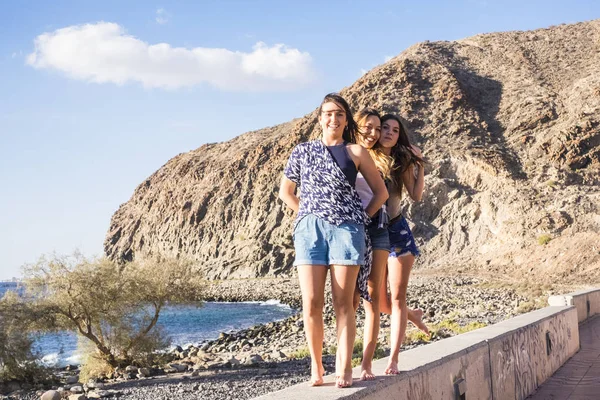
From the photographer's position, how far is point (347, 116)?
4.57m

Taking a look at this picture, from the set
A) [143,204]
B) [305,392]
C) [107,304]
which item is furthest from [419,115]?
[305,392]

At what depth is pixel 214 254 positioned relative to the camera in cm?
7850

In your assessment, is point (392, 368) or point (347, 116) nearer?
point (392, 368)

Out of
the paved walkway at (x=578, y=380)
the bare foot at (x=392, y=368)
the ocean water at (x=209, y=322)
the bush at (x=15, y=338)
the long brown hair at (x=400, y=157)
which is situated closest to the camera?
the bare foot at (x=392, y=368)

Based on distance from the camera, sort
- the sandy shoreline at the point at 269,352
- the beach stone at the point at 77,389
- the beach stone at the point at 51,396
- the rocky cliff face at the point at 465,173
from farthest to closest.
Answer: the rocky cliff face at the point at 465,173
the beach stone at the point at 77,389
the beach stone at the point at 51,396
the sandy shoreline at the point at 269,352

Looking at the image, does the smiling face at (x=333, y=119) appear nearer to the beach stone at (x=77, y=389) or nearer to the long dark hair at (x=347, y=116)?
the long dark hair at (x=347, y=116)

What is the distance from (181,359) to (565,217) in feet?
120

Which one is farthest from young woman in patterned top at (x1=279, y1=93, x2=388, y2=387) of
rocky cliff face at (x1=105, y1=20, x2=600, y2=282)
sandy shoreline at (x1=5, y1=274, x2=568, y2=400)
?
rocky cliff face at (x1=105, y1=20, x2=600, y2=282)

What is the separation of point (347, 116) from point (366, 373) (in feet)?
5.55

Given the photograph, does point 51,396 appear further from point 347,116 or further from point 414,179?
point 347,116

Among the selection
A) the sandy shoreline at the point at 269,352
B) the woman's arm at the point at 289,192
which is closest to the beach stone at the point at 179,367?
the sandy shoreline at the point at 269,352

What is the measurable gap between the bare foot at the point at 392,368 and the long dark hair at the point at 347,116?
59.4 inches

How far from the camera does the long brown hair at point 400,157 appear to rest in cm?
514

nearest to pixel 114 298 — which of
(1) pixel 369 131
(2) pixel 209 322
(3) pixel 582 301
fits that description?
(3) pixel 582 301
